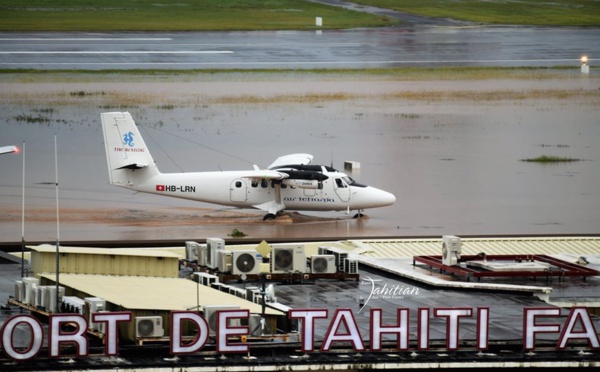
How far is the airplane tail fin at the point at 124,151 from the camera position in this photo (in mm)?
98000

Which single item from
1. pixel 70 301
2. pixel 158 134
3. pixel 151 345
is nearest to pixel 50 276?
pixel 70 301

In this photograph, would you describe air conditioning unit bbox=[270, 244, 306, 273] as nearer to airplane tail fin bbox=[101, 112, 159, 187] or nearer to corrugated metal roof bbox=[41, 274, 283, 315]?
corrugated metal roof bbox=[41, 274, 283, 315]

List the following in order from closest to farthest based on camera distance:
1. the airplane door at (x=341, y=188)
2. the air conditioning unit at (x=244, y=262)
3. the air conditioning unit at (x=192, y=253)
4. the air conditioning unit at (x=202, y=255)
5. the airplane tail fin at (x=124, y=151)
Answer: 1. the air conditioning unit at (x=244, y=262)
2. the air conditioning unit at (x=202, y=255)
3. the air conditioning unit at (x=192, y=253)
4. the airplane door at (x=341, y=188)
5. the airplane tail fin at (x=124, y=151)

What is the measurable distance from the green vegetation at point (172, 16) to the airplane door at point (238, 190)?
82.3m

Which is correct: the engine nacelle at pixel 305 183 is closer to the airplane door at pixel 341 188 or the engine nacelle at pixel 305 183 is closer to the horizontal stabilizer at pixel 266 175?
the horizontal stabilizer at pixel 266 175

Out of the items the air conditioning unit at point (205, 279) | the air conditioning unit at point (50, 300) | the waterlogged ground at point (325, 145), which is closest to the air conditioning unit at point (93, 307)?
the air conditioning unit at point (50, 300)

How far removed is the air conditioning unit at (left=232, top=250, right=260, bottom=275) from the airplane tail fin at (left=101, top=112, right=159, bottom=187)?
1171 inches

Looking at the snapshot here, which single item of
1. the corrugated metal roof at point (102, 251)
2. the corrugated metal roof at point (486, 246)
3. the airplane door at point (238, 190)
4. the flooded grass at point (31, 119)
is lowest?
the corrugated metal roof at point (486, 246)

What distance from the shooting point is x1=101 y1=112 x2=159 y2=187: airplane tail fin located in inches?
3858

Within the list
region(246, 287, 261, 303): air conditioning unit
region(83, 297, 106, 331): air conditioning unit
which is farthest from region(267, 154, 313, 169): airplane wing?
region(83, 297, 106, 331): air conditioning unit

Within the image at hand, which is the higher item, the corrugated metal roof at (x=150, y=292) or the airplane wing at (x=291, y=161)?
the airplane wing at (x=291, y=161)

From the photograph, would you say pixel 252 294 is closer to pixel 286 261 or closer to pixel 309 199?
pixel 286 261

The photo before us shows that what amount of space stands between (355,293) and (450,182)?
52.6 m

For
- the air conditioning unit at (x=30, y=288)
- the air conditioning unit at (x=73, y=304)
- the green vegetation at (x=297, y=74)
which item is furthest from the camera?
the green vegetation at (x=297, y=74)
